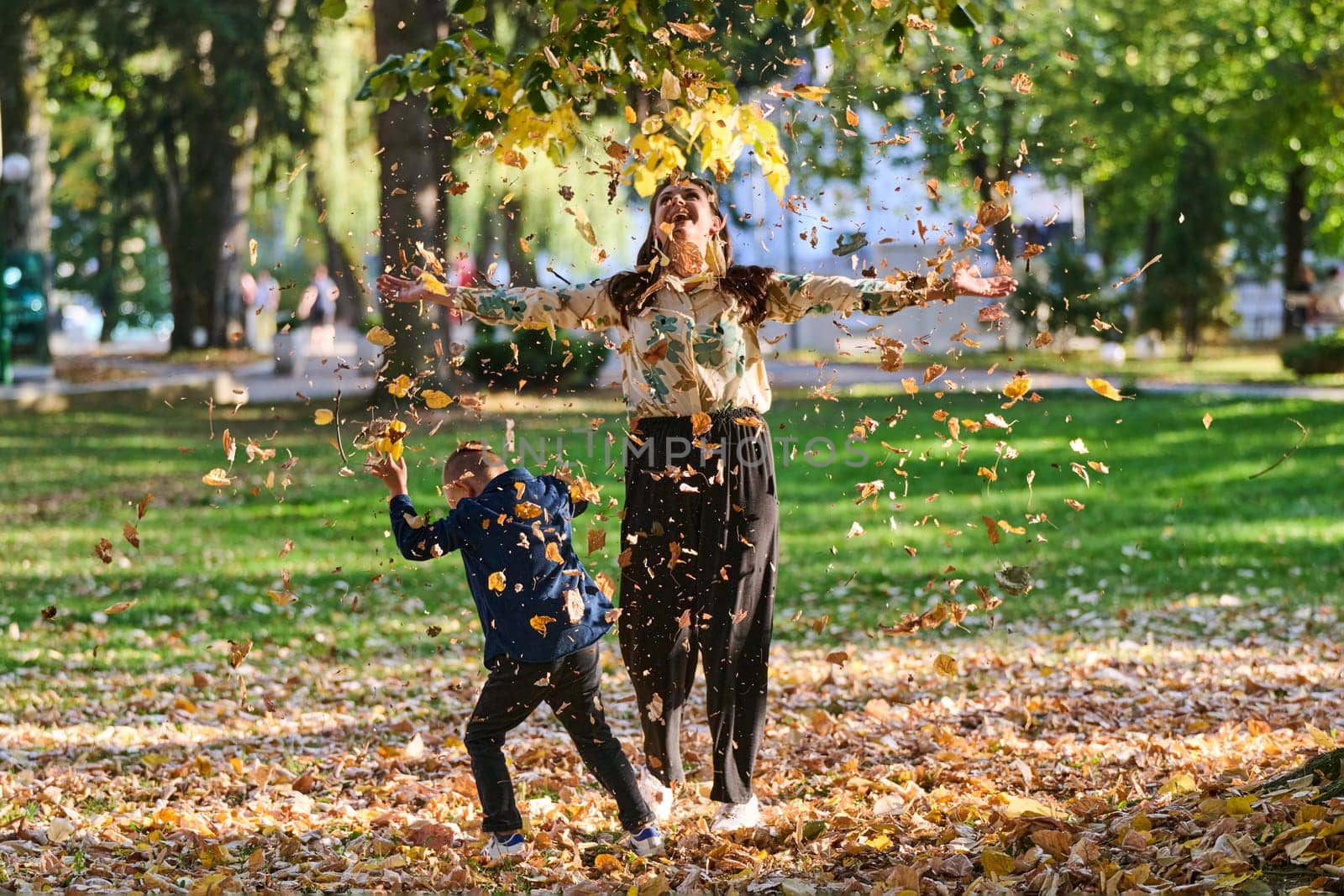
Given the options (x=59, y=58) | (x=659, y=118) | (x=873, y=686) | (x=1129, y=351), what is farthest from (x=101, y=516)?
(x=1129, y=351)

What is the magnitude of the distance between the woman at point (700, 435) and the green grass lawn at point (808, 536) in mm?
608

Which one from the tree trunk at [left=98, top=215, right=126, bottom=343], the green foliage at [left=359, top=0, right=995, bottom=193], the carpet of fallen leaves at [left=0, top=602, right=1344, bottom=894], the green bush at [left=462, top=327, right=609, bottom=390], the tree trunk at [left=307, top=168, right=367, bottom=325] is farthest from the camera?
the tree trunk at [left=98, top=215, right=126, bottom=343]

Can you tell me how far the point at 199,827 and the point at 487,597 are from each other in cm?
135

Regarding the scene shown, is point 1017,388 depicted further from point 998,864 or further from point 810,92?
point 998,864

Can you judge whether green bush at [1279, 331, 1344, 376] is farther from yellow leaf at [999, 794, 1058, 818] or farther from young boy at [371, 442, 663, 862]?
young boy at [371, 442, 663, 862]

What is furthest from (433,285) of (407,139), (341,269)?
(341,269)

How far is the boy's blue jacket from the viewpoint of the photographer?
4500 mm

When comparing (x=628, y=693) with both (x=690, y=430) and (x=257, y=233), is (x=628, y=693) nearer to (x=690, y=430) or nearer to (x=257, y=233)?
(x=690, y=430)

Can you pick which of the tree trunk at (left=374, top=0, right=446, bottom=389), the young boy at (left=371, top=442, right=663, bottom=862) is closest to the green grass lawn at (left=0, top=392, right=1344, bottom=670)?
the young boy at (left=371, top=442, right=663, bottom=862)

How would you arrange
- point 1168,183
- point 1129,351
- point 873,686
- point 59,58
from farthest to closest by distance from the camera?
point 1168,183
point 1129,351
point 59,58
point 873,686

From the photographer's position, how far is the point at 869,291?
4824mm

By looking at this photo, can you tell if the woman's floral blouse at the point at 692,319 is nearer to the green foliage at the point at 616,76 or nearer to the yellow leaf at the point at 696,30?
the green foliage at the point at 616,76

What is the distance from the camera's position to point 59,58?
24.1 m

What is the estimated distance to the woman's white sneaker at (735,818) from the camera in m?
4.92
